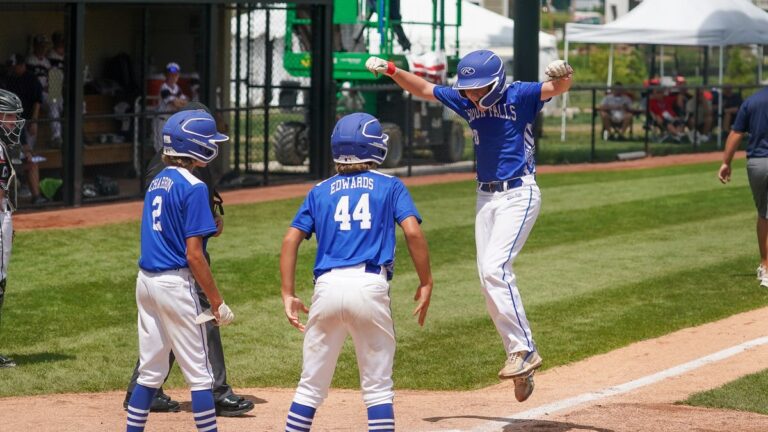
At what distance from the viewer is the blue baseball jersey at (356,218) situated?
19.7 ft

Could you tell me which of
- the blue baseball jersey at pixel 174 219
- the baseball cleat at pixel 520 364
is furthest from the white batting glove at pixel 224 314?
the baseball cleat at pixel 520 364

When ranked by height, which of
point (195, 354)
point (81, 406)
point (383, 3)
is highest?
point (383, 3)

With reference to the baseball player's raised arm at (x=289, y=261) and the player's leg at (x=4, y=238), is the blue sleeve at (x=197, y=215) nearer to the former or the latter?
the baseball player's raised arm at (x=289, y=261)

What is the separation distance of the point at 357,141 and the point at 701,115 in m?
25.6

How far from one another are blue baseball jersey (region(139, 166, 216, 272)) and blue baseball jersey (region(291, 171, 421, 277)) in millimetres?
485

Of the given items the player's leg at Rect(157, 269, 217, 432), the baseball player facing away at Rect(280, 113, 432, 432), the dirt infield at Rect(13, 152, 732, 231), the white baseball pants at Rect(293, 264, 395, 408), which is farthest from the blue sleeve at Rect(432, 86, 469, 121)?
the dirt infield at Rect(13, 152, 732, 231)

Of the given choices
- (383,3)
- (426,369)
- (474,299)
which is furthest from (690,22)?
(426,369)

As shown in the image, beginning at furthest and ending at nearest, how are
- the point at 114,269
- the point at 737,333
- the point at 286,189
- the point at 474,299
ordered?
1. the point at 286,189
2. the point at 114,269
3. the point at 474,299
4. the point at 737,333

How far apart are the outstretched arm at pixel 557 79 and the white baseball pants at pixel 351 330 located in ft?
6.21

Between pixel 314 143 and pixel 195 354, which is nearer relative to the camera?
pixel 195 354

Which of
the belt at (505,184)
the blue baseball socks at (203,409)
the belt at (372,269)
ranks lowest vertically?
the blue baseball socks at (203,409)

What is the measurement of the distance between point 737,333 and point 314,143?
12.2 metres

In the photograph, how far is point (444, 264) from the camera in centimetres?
1362

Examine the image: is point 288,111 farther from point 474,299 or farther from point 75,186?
point 474,299
